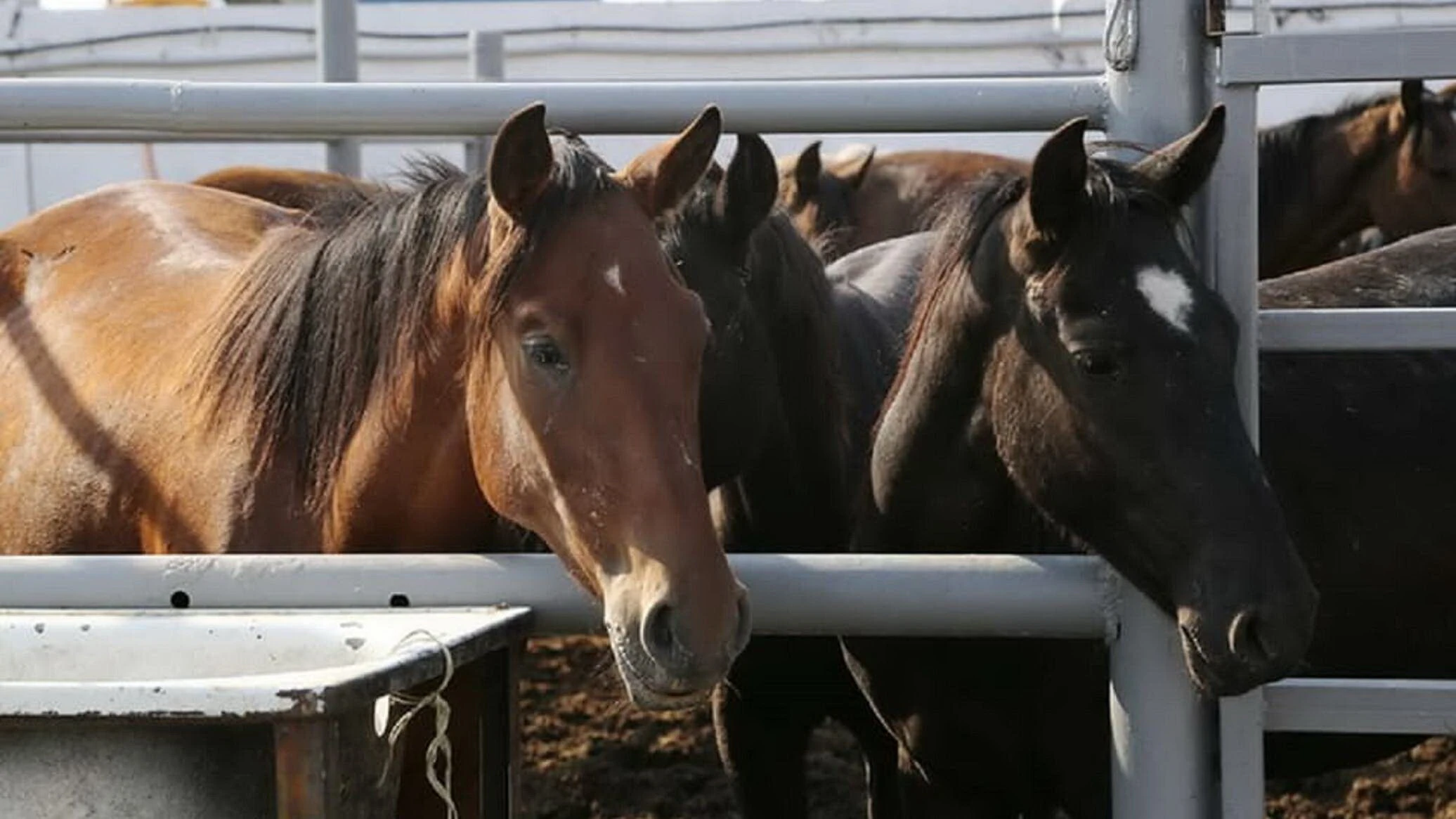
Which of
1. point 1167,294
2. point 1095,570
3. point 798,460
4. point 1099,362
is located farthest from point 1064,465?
point 798,460

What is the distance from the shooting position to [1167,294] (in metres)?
2.71

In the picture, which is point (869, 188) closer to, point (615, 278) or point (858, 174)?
point (858, 174)

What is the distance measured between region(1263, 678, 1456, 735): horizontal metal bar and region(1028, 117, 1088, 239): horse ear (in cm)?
70

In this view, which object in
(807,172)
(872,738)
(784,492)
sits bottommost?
(872,738)

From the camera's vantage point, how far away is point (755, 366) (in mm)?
4098

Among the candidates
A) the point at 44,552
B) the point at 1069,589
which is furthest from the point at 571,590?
the point at 44,552

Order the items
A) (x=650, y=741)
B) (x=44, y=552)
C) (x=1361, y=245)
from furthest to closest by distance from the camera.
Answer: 1. (x=1361, y=245)
2. (x=650, y=741)
3. (x=44, y=552)

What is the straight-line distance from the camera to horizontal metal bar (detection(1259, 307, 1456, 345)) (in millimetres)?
2408

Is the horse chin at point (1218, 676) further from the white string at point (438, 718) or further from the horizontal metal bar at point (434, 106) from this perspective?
the white string at point (438, 718)

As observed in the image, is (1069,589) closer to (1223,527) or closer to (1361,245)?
(1223,527)

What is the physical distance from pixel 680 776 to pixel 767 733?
1.14 m

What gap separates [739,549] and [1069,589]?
1.88 m

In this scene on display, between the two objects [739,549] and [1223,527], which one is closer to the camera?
[1223,527]

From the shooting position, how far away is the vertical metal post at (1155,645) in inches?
94.3
